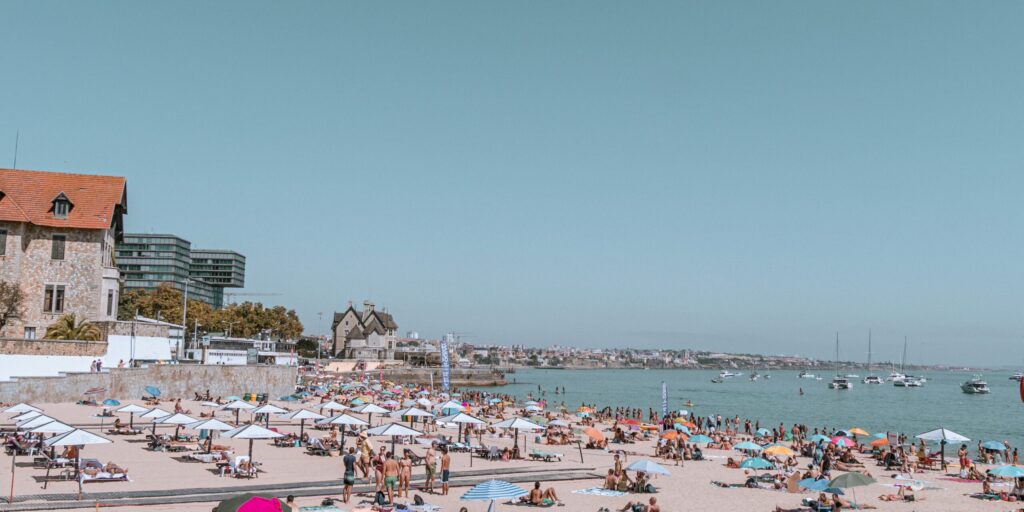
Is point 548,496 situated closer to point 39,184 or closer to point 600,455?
point 600,455

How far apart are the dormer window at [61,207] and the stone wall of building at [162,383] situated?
10680 millimetres

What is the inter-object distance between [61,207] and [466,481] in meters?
34.7

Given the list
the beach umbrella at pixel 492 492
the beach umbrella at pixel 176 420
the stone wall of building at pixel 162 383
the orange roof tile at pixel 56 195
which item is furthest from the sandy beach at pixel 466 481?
the orange roof tile at pixel 56 195

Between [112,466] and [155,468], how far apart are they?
2433 mm

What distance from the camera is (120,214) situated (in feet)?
165

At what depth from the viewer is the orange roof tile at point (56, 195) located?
148ft

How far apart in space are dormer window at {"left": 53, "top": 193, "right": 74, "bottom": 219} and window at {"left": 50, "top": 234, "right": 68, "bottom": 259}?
1208mm

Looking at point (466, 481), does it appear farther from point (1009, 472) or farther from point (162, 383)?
point (162, 383)

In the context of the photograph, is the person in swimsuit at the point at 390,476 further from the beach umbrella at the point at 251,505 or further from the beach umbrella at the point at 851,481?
the beach umbrella at the point at 851,481

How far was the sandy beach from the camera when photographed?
20.9 m

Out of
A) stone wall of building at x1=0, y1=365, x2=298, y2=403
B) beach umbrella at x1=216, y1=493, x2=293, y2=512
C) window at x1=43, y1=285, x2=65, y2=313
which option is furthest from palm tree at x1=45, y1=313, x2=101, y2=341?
beach umbrella at x1=216, y1=493, x2=293, y2=512

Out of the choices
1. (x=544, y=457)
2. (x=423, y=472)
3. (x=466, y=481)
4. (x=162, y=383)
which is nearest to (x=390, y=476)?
(x=466, y=481)

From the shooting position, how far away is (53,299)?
45000mm

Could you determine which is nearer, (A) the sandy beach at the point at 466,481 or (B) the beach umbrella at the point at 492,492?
(B) the beach umbrella at the point at 492,492
